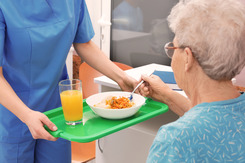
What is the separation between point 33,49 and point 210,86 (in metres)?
0.74

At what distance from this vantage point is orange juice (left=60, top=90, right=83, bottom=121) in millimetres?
1281

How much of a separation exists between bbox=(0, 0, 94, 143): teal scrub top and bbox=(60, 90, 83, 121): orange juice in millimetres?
204

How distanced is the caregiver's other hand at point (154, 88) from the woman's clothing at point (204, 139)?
0.61 metres

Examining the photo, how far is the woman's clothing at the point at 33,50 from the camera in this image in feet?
4.42

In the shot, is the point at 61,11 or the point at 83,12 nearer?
the point at 61,11

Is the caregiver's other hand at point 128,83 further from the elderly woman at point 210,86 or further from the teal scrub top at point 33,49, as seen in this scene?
the elderly woman at point 210,86

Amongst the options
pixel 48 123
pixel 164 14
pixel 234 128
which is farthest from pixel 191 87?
pixel 164 14

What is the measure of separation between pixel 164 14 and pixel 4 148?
1.60 meters

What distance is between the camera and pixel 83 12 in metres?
1.59

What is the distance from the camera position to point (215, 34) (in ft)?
3.02

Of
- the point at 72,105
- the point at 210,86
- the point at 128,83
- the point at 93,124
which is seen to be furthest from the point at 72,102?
the point at 210,86

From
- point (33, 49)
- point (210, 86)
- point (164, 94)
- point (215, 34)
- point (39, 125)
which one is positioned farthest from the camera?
point (164, 94)

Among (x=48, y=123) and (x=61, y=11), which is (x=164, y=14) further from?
(x=48, y=123)

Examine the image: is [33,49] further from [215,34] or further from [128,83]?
[215,34]
